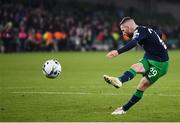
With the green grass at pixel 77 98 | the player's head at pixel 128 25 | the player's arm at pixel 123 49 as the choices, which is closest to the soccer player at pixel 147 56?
the player's head at pixel 128 25

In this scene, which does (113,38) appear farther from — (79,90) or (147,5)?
(79,90)

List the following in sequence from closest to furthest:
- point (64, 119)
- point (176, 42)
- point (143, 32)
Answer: point (64, 119), point (143, 32), point (176, 42)

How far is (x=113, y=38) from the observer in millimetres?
47938

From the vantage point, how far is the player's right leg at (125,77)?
470 inches

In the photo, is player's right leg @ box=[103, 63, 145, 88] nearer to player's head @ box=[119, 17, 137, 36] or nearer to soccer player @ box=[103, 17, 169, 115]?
soccer player @ box=[103, 17, 169, 115]

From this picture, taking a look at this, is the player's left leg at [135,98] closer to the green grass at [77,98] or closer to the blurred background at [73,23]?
the green grass at [77,98]

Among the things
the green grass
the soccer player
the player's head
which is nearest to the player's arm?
the soccer player

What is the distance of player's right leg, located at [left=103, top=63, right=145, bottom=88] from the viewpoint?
1194cm

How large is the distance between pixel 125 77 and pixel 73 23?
36672mm

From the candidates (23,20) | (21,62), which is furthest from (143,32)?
(23,20)

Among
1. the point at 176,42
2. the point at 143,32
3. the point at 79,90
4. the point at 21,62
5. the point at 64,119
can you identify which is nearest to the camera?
the point at 64,119

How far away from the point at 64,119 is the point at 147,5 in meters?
47.5

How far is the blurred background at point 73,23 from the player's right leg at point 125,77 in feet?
89.3

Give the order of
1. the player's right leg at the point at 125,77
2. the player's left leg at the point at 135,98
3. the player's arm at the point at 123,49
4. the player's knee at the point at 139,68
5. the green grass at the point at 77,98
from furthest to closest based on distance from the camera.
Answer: the player's left leg at the point at 135,98, the player's knee at the point at 139,68, the green grass at the point at 77,98, the player's right leg at the point at 125,77, the player's arm at the point at 123,49
